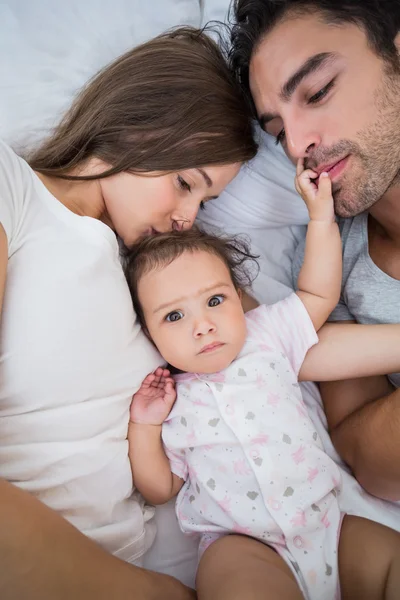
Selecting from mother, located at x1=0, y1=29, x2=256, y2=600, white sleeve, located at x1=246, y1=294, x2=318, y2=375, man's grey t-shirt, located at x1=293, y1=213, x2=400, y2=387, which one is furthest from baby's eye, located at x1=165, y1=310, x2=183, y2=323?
man's grey t-shirt, located at x1=293, y1=213, x2=400, y2=387

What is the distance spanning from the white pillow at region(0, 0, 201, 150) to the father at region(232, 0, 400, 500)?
1.36 ft

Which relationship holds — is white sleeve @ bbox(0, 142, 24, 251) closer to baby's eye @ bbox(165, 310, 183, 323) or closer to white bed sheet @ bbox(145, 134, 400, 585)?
baby's eye @ bbox(165, 310, 183, 323)

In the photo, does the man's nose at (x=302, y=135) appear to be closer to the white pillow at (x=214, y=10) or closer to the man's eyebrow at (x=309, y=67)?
Result: the man's eyebrow at (x=309, y=67)

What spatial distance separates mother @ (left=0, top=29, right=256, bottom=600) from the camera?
0.95m

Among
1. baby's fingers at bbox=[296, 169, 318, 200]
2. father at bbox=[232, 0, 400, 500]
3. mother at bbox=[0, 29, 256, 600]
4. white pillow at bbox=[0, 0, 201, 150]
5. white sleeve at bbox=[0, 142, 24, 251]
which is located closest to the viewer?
mother at bbox=[0, 29, 256, 600]

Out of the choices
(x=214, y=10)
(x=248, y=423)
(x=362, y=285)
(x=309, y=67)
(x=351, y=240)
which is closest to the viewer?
(x=248, y=423)

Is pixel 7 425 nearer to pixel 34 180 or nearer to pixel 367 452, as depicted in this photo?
pixel 34 180

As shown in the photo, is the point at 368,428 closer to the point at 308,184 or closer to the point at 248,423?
the point at 248,423

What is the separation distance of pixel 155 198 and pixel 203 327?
0.40 metres

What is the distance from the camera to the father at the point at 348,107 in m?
1.36

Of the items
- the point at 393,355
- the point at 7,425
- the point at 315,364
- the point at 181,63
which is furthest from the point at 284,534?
the point at 181,63

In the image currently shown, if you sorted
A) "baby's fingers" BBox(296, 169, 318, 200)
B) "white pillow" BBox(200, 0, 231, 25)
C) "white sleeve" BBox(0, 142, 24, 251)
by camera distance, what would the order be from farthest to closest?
"white pillow" BBox(200, 0, 231, 25), "baby's fingers" BBox(296, 169, 318, 200), "white sleeve" BBox(0, 142, 24, 251)

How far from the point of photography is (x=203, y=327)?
123cm

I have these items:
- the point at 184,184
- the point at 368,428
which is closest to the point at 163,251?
the point at 184,184
